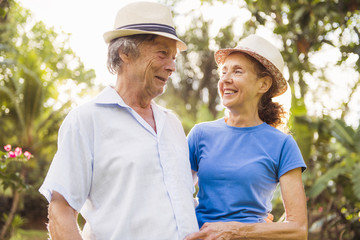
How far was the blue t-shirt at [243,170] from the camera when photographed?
2244 millimetres

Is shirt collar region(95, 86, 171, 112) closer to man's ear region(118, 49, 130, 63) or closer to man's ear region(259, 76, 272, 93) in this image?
man's ear region(118, 49, 130, 63)

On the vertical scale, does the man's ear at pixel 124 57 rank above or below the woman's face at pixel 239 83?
above

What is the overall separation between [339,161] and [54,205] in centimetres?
777

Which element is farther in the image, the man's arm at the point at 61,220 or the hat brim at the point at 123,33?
the hat brim at the point at 123,33

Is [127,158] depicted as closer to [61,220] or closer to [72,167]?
[72,167]

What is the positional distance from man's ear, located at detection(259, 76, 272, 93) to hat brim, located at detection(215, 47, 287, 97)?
0.13 ft

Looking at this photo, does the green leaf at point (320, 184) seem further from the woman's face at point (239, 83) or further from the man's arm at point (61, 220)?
the man's arm at point (61, 220)

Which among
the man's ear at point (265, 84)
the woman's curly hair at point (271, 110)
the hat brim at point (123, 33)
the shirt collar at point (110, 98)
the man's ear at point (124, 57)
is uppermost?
the hat brim at point (123, 33)

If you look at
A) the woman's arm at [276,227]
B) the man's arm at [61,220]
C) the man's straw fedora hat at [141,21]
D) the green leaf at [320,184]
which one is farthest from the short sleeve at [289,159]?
the green leaf at [320,184]

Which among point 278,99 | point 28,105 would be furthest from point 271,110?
point 28,105

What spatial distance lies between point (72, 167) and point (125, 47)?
76 centimetres

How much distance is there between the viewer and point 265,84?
2549mm

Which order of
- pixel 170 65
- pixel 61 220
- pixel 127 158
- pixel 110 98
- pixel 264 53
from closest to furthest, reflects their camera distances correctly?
pixel 61 220 → pixel 127 158 → pixel 110 98 → pixel 170 65 → pixel 264 53

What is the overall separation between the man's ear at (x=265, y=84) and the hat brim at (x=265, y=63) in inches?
1.6
